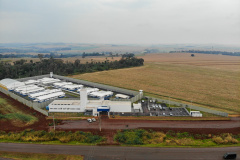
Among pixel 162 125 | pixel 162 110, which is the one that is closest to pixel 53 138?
pixel 162 125

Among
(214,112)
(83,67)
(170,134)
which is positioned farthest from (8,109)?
(83,67)

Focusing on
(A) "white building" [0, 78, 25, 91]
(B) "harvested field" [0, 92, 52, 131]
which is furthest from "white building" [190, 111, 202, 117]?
(A) "white building" [0, 78, 25, 91]

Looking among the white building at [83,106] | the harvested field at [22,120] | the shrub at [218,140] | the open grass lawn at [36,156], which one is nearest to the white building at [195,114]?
the shrub at [218,140]

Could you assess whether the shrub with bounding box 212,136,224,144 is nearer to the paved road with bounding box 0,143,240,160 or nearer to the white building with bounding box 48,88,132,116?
the paved road with bounding box 0,143,240,160

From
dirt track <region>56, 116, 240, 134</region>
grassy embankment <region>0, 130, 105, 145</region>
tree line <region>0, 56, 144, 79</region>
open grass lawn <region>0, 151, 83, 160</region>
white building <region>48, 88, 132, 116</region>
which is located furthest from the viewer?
tree line <region>0, 56, 144, 79</region>

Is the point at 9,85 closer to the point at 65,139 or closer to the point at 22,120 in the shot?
the point at 22,120

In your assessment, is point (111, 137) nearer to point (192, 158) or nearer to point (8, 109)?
point (192, 158)
